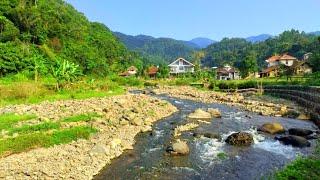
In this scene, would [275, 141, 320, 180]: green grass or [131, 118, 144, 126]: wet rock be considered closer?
[275, 141, 320, 180]: green grass

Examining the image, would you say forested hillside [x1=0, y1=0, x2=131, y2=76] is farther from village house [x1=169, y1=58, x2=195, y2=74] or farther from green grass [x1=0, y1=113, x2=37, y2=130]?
village house [x1=169, y1=58, x2=195, y2=74]

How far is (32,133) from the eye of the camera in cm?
2711

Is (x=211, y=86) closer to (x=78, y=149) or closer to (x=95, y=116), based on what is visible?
(x=95, y=116)

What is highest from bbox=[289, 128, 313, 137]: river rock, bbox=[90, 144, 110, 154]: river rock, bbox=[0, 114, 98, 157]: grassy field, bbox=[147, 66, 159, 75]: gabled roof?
bbox=[147, 66, 159, 75]: gabled roof

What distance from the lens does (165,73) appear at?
406 ft

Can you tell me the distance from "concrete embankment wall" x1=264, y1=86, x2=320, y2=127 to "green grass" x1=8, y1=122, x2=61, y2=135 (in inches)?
1001

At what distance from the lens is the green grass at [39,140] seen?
2388cm

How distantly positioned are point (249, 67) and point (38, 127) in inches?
3395

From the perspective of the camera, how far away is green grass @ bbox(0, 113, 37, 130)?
2937 cm

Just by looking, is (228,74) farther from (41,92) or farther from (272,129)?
(272,129)

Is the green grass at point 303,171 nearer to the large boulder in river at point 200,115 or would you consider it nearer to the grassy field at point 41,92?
the large boulder in river at point 200,115

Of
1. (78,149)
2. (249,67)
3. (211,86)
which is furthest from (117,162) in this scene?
(249,67)

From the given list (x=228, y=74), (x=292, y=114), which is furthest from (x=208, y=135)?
(x=228, y=74)

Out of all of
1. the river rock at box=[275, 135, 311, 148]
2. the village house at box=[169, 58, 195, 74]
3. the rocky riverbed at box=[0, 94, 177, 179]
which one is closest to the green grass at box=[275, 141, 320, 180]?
the river rock at box=[275, 135, 311, 148]
